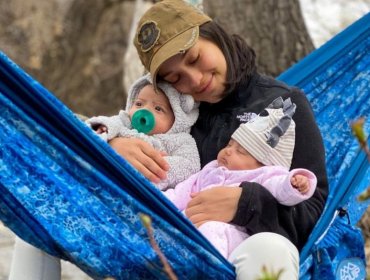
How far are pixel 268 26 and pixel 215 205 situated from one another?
2.10 meters

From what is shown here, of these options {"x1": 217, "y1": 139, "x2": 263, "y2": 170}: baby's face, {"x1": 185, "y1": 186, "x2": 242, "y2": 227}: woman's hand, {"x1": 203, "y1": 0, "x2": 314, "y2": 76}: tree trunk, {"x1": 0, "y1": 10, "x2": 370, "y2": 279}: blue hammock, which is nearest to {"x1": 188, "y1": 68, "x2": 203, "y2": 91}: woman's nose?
{"x1": 217, "y1": 139, "x2": 263, "y2": 170}: baby's face

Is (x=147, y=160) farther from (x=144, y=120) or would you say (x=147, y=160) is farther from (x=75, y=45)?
(x=75, y=45)

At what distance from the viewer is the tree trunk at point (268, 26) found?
414 centimetres

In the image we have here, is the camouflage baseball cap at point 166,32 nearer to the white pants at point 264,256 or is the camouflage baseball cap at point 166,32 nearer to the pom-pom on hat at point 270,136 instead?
the pom-pom on hat at point 270,136

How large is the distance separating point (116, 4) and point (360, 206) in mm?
5886

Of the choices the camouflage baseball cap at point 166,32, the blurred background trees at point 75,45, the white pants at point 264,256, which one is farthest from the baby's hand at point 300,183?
the blurred background trees at point 75,45

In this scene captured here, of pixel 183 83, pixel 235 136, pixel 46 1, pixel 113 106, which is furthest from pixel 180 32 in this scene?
pixel 46 1

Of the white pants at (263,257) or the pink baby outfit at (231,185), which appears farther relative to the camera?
the pink baby outfit at (231,185)

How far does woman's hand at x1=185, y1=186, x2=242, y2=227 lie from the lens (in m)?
2.23

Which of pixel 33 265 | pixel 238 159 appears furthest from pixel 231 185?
pixel 33 265

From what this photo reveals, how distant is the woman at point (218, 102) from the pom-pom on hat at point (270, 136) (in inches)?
2.4

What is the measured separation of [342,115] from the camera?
298 cm

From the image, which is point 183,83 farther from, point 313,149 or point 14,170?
point 14,170

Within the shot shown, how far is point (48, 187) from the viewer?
212 centimetres
